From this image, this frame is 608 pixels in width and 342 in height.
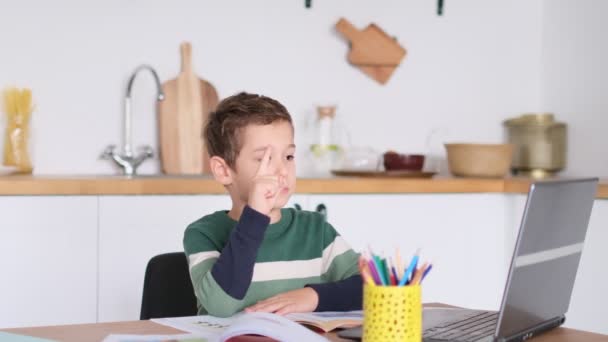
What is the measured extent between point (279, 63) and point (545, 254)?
235cm

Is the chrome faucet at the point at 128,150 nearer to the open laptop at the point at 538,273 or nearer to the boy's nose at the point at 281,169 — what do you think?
the boy's nose at the point at 281,169

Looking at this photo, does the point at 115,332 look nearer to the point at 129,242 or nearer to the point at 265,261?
the point at 265,261

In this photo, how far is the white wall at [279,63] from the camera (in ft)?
10.4

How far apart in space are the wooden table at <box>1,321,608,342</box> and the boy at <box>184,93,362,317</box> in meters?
0.18

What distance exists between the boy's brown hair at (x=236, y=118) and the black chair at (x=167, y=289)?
23 cm

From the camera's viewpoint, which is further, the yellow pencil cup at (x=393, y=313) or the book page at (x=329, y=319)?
the book page at (x=329, y=319)

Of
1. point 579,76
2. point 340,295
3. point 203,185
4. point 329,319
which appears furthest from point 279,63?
point 329,319

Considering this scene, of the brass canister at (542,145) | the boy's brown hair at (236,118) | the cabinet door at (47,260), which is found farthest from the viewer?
the brass canister at (542,145)

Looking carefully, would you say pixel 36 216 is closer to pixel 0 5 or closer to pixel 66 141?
pixel 66 141

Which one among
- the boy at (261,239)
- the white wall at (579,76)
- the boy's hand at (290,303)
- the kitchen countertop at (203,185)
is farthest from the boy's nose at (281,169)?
the white wall at (579,76)

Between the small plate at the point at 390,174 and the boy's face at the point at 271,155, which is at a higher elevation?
the boy's face at the point at 271,155

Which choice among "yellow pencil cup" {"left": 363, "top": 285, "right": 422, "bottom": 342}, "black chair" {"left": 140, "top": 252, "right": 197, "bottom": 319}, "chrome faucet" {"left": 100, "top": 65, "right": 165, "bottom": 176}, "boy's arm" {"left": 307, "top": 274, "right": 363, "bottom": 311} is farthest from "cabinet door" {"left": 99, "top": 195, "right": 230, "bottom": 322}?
"yellow pencil cup" {"left": 363, "top": 285, "right": 422, "bottom": 342}

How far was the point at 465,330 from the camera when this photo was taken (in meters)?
1.34

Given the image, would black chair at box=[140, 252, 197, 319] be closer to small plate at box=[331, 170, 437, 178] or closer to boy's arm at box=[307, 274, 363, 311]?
boy's arm at box=[307, 274, 363, 311]
